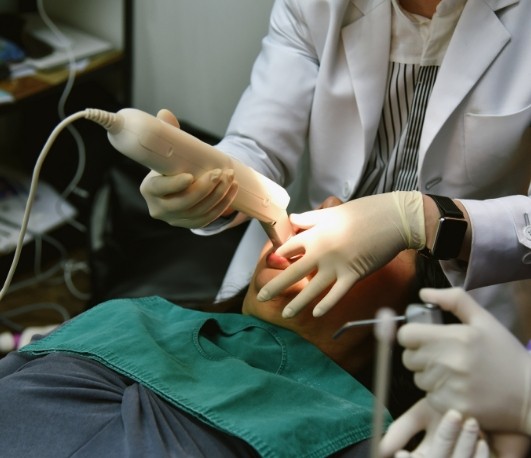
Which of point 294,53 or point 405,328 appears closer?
point 405,328

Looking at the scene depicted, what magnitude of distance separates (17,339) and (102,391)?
0.64 meters

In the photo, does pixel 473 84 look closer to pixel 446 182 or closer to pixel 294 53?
pixel 446 182

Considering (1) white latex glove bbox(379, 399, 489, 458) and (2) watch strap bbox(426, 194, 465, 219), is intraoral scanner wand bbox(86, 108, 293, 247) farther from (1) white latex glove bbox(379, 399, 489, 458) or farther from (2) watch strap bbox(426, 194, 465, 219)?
(1) white latex glove bbox(379, 399, 489, 458)

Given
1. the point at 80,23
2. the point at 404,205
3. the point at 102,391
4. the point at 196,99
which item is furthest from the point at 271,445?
the point at 80,23

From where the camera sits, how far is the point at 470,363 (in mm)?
794

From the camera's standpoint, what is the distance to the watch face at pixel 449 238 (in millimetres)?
1122

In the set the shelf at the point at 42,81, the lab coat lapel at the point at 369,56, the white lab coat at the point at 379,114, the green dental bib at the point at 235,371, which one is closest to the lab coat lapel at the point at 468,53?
the white lab coat at the point at 379,114

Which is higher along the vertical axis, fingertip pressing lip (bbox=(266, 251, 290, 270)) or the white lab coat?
the white lab coat

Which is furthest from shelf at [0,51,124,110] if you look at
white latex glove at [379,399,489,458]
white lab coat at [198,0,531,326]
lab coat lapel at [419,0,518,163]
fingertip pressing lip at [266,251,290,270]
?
white latex glove at [379,399,489,458]

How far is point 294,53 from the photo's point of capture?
138 cm

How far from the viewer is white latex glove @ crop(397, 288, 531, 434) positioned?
2.59ft

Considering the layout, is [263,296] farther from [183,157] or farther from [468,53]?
[468,53]

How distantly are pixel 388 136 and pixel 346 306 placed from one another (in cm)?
37

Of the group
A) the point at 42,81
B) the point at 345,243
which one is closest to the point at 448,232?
the point at 345,243
